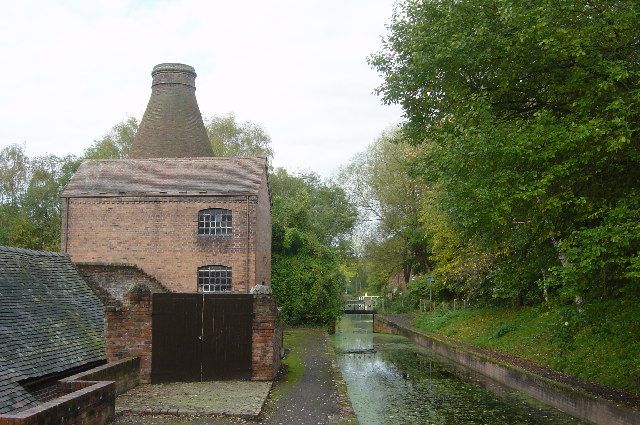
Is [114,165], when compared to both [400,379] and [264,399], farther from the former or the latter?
[264,399]

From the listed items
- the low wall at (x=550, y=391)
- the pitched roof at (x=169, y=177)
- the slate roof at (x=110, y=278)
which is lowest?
the low wall at (x=550, y=391)

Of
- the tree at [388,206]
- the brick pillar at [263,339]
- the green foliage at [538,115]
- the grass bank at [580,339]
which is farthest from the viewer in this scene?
the tree at [388,206]

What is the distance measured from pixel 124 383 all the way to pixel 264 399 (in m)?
2.83

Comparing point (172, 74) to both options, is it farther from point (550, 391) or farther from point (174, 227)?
point (550, 391)

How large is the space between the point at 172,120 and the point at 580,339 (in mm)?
21729

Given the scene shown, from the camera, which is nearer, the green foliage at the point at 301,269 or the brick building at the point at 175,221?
the brick building at the point at 175,221

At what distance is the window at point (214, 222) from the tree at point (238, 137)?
78.8 ft

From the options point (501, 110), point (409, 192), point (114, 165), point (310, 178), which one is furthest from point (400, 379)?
point (310, 178)

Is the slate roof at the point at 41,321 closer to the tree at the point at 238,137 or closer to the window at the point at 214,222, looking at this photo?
the window at the point at 214,222

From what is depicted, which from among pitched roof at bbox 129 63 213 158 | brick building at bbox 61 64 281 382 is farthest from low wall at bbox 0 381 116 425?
pitched roof at bbox 129 63 213 158

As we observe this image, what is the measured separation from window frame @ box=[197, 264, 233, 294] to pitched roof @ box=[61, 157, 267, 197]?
9.46 ft

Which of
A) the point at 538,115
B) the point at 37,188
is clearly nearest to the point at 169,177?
the point at 538,115

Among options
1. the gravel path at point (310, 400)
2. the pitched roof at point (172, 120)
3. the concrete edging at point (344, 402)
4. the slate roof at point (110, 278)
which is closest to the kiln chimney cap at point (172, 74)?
the pitched roof at point (172, 120)

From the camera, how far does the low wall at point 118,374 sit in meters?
Result: 10.6
